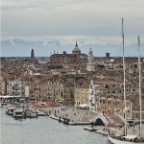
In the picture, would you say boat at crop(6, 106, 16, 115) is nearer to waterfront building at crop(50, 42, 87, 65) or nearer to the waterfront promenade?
the waterfront promenade

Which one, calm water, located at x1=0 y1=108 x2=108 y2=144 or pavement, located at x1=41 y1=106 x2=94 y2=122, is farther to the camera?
pavement, located at x1=41 y1=106 x2=94 y2=122

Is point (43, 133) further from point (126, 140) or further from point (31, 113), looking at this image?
point (31, 113)

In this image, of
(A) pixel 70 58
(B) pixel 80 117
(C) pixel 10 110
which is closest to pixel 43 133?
(B) pixel 80 117

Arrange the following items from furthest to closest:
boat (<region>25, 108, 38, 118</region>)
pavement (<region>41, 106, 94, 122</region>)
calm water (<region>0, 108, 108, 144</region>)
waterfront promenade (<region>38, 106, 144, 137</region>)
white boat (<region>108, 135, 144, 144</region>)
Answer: boat (<region>25, 108, 38, 118</region>)
pavement (<region>41, 106, 94, 122</region>)
waterfront promenade (<region>38, 106, 144, 137</region>)
calm water (<region>0, 108, 108, 144</region>)
white boat (<region>108, 135, 144, 144</region>)

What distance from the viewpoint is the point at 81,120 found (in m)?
33.7

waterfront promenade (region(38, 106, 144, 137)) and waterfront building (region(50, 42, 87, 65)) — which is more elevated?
waterfront building (region(50, 42, 87, 65))

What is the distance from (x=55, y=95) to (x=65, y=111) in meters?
7.87

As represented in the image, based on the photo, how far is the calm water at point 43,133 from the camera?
27172 mm

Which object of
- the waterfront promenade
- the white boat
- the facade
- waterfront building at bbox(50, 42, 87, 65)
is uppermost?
waterfront building at bbox(50, 42, 87, 65)

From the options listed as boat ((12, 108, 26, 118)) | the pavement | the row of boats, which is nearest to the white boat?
the pavement

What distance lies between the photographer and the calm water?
1070 inches

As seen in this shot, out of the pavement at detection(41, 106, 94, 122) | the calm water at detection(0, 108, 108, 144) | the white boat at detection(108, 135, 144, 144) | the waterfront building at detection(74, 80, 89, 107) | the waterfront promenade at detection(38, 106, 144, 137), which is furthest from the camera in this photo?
the waterfront building at detection(74, 80, 89, 107)

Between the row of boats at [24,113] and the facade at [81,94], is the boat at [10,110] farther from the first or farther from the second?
the facade at [81,94]

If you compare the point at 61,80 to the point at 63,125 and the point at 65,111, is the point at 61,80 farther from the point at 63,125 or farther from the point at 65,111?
the point at 63,125
